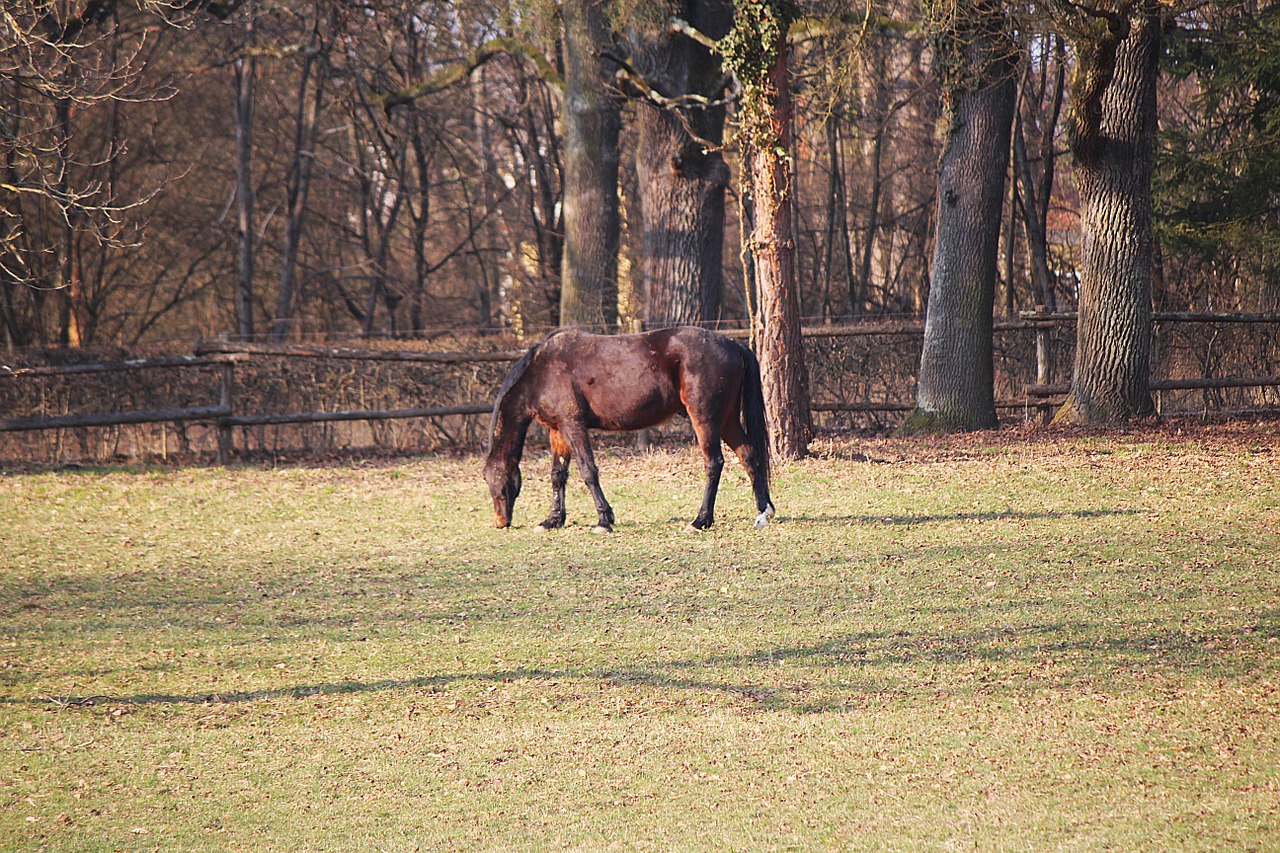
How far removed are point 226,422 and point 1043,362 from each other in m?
11.0

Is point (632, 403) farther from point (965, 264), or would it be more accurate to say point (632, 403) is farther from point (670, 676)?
point (965, 264)

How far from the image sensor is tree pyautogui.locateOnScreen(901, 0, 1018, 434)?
14344 millimetres

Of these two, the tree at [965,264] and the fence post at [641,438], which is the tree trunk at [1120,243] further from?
the fence post at [641,438]

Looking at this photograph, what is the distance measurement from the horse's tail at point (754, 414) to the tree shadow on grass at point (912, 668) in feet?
11.5

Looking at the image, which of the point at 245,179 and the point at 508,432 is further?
the point at 245,179

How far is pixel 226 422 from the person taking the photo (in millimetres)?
15234

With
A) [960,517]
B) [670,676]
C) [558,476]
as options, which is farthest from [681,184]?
[670,676]

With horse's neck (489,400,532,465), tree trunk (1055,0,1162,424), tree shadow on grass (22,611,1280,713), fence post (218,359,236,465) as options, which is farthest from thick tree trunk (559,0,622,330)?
tree shadow on grass (22,611,1280,713)

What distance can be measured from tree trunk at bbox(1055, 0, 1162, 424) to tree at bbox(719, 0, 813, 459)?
3858 millimetres

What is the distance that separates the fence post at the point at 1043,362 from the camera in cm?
1567

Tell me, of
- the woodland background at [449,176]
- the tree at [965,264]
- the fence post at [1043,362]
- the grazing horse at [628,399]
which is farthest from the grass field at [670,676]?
the woodland background at [449,176]

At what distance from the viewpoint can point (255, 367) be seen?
15.9 m

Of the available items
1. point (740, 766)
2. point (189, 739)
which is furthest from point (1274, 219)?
point (189, 739)

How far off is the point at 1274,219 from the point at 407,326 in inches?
772
